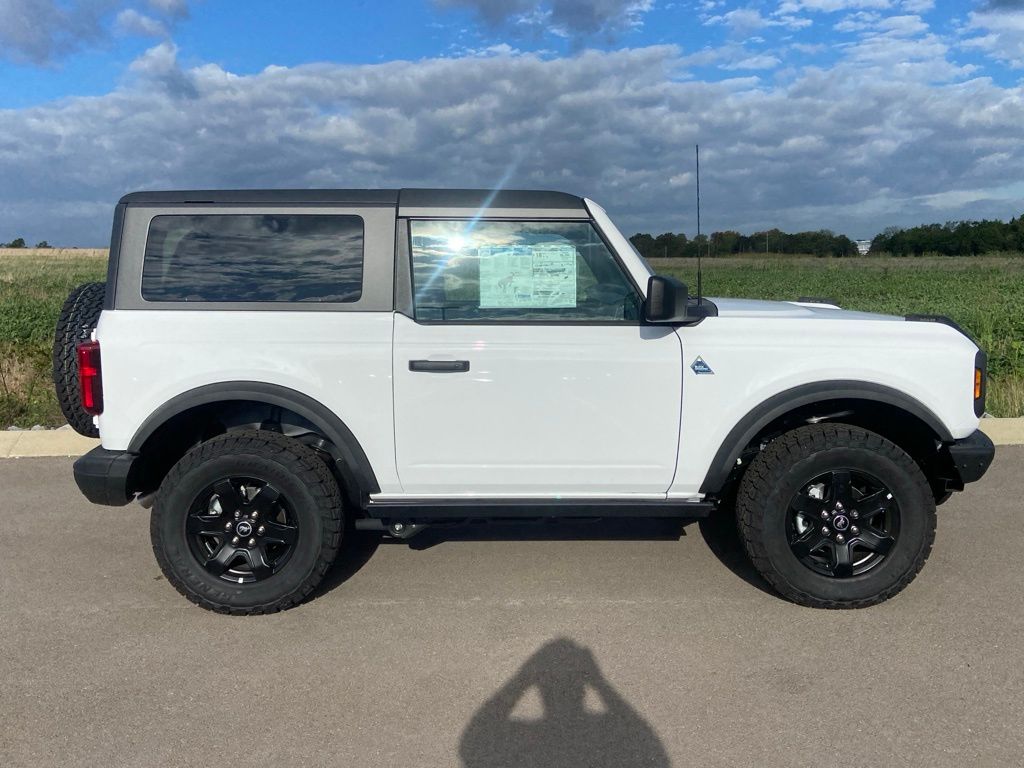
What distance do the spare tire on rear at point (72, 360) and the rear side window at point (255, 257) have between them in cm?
70

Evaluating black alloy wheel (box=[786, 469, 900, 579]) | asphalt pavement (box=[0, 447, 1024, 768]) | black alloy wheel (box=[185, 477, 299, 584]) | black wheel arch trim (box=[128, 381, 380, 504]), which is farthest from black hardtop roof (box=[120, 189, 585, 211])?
asphalt pavement (box=[0, 447, 1024, 768])

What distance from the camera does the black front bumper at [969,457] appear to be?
12.0ft

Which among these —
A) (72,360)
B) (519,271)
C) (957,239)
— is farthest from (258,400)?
(957,239)

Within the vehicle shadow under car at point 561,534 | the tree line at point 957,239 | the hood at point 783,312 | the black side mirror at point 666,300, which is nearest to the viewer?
the black side mirror at point 666,300

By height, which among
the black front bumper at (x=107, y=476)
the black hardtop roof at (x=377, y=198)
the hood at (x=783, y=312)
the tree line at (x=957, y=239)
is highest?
the tree line at (x=957, y=239)

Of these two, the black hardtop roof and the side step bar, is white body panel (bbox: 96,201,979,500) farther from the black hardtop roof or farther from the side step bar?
the black hardtop roof

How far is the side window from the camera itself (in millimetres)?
3654

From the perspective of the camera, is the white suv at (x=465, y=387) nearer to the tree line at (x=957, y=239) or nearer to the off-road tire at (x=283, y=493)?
the off-road tire at (x=283, y=493)

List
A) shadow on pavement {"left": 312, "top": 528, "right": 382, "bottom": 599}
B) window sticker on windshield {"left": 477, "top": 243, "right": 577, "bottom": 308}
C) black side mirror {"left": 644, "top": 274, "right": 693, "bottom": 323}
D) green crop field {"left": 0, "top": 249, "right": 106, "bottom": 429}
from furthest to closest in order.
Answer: green crop field {"left": 0, "top": 249, "right": 106, "bottom": 429} < shadow on pavement {"left": 312, "top": 528, "right": 382, "bottom": 599} < window sticker on windshield {"left": 477, "top": 243, "right": 577, "bottom": 308} < black side mirror {"left": 644, "top": 274, "right": 693, "bottom": 323}

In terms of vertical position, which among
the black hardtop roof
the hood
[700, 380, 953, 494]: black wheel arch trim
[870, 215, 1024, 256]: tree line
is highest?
[870, 215, 1024, 256]: tree line

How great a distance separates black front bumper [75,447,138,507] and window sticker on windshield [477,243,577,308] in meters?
1.78

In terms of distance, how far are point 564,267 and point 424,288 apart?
653 mm

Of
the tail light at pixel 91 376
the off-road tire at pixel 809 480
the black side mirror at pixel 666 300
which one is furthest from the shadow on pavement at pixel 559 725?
the tail light at pixel 91 376

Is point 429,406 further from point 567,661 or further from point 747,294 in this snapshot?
point 747,294
